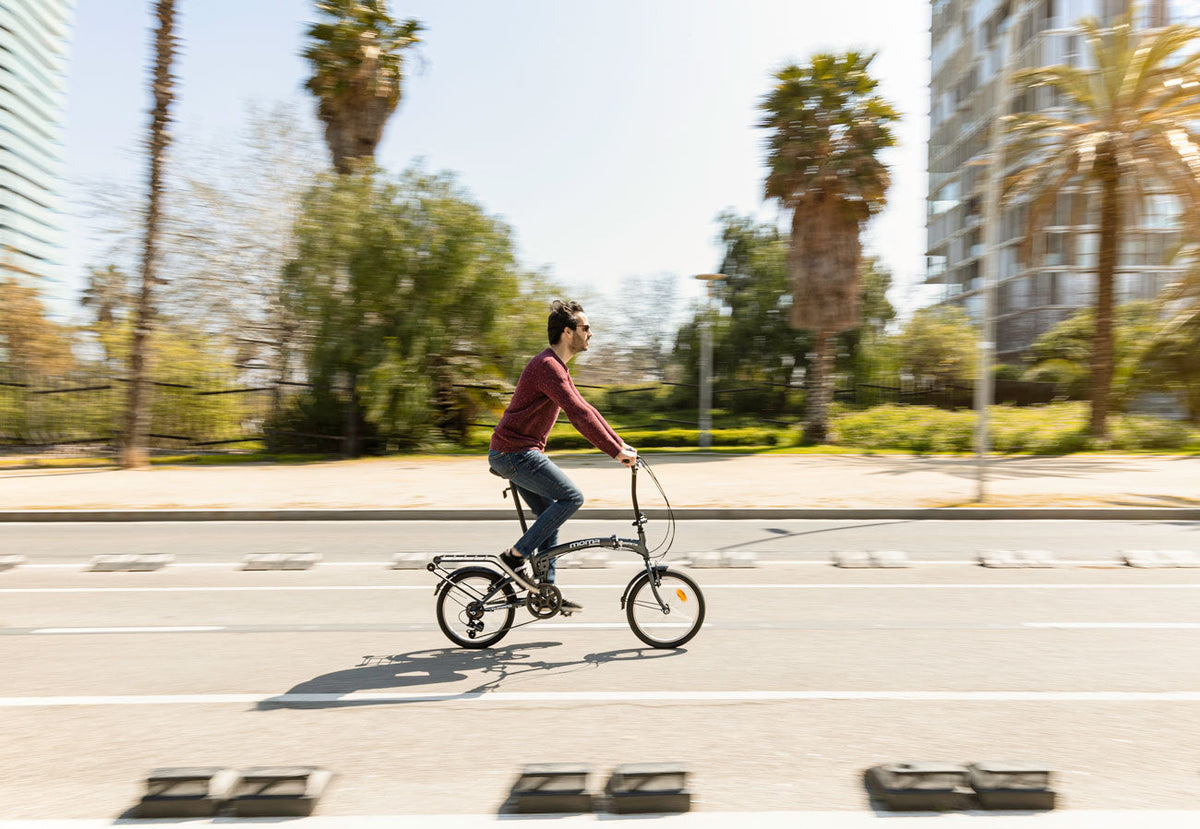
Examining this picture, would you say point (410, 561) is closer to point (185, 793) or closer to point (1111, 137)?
point (185, 793)

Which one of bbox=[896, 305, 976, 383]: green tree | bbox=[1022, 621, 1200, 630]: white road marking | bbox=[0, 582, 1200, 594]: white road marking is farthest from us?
bbox=[896, 305, 976, 383]: green tree

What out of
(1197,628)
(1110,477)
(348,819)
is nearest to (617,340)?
(1110,477)

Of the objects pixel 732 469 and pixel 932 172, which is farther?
pixel 932 172

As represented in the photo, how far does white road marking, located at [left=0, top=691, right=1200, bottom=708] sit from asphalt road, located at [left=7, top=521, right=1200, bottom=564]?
4.36 metres

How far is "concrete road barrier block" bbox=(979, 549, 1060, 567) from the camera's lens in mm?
8227

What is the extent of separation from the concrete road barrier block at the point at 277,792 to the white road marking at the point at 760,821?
32 millimetres

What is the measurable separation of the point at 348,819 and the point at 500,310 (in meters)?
19.7

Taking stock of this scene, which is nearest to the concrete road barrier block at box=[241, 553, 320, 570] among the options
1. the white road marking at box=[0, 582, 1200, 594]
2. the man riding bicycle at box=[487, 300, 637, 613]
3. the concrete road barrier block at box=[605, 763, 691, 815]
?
the white road marking at box=[0, 582, 1200, 594]

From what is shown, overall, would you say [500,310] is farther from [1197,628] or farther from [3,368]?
[1197,628]

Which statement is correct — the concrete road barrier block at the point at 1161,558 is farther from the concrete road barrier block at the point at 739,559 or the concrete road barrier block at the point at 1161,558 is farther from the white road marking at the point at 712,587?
the concrete road barrier block at the point at 739,559

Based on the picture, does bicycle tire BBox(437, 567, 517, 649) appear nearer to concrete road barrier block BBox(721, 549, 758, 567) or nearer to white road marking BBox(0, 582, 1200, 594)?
white road marking BBox(0, 582, 1200, 594)

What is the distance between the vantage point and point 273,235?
28781 mm

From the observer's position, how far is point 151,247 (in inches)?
712

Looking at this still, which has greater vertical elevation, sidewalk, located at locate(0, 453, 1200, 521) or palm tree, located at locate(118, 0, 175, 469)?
palm tree, located at locate(118, 0, 175, 469)
